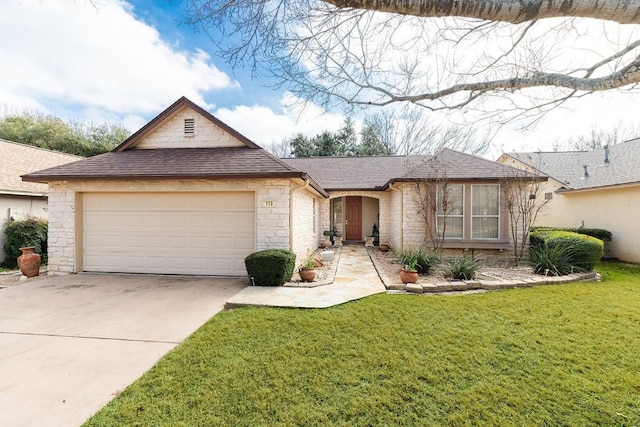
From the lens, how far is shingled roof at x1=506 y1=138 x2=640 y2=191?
11527 millimetres

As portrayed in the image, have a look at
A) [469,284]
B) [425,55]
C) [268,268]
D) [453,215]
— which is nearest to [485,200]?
[453,215]

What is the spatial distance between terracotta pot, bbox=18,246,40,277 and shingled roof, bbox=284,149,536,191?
36.1 feet

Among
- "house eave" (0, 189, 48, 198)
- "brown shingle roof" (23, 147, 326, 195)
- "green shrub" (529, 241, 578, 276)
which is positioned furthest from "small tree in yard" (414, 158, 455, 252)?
"house eave" (0, 189, 48, 198)

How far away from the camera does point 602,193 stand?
39.8ft

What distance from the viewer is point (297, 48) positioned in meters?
4.02

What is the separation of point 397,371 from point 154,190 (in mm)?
7732

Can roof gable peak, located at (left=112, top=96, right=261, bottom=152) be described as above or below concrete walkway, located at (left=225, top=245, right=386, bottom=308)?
above

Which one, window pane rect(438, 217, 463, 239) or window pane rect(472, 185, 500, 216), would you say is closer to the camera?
window pane rect(472, 185, 500, 216)

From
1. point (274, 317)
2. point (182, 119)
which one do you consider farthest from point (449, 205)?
point (182, 119)

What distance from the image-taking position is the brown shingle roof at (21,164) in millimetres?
10008

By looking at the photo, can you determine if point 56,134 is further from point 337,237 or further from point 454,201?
point 454,201

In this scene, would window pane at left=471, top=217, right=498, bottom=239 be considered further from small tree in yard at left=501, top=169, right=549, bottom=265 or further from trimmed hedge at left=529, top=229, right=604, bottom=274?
trimmed hedge at left=529, top=229, right=604, bottom=274

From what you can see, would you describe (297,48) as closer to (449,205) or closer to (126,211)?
(126,211)

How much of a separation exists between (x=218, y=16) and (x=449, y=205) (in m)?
9.43
